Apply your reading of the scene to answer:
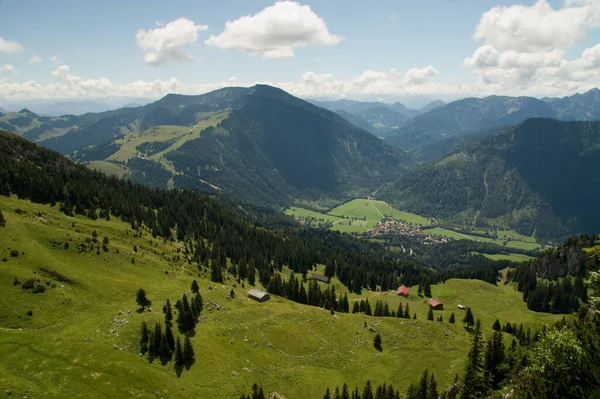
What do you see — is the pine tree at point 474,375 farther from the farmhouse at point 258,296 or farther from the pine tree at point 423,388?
the farmhouse at point 258,296

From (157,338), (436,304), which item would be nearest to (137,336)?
(157,338)

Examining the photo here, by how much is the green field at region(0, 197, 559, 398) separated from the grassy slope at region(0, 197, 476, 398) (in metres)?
0.27

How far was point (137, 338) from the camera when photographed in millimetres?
82188

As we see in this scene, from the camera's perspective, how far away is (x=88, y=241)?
122 metres

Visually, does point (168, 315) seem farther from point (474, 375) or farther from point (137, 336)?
point (474, 375)

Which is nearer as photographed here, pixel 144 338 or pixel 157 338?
pixel 157 338

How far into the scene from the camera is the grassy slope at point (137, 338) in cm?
6812

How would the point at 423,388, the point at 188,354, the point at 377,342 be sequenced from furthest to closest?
the point at 377,342
the point at 423,388
the point at 188,354

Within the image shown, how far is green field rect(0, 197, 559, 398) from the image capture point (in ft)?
224

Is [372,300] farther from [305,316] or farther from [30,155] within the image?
[30,155]

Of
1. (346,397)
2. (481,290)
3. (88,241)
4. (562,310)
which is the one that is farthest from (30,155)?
(562,310)

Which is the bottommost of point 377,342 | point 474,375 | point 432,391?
point 377,342

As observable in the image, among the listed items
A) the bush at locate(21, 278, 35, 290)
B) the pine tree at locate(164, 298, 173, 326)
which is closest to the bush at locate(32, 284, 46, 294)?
the bush at locate(21, 278, 35, 290)

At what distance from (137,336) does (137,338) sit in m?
0.56
